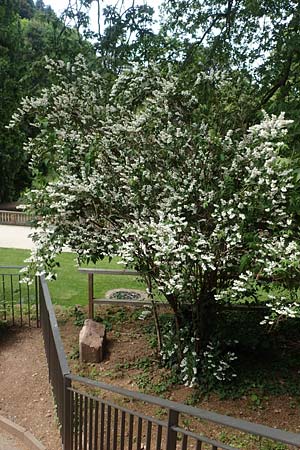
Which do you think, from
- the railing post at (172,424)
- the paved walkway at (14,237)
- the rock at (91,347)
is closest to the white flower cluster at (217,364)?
the rock at (91,347)

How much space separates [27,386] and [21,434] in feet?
2.89

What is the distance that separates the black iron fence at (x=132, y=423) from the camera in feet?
4.54

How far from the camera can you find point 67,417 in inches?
104

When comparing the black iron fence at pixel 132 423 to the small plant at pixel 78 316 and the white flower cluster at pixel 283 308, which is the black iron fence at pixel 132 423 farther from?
the small plant at pixel 78 316

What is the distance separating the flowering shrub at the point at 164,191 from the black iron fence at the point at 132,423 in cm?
80

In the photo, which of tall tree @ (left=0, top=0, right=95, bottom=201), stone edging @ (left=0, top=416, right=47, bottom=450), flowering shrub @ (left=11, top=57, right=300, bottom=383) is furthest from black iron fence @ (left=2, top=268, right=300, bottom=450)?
tall tree @ (left=0, top=0, right=95, bottom=201)

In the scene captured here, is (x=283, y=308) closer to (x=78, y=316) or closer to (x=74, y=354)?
(x=74, y=354)

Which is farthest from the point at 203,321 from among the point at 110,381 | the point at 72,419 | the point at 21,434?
the point at 21,434

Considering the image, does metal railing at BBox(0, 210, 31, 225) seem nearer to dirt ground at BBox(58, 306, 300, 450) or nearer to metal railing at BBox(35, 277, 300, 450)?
dirt ground at BBox(58, 306, 300, 450)

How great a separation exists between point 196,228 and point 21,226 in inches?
599

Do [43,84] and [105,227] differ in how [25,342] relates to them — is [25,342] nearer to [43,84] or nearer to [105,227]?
[105,227]

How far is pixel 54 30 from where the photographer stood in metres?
4.92

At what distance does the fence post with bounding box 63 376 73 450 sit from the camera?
254cm

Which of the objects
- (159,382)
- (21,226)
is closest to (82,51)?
(159,382)
